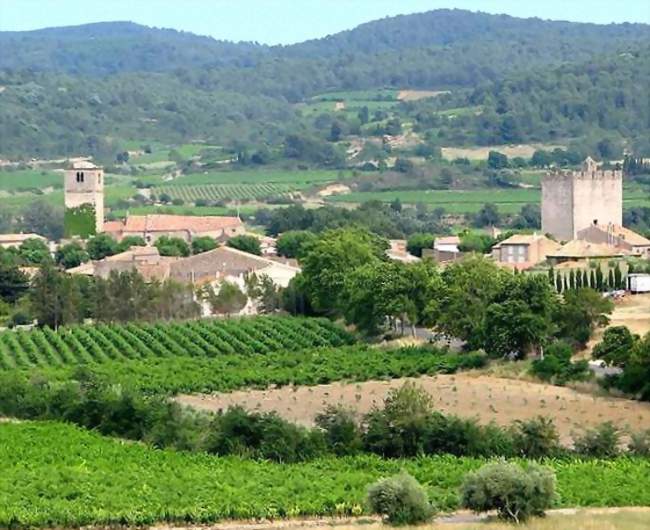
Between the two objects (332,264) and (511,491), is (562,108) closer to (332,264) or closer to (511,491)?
(332,264)

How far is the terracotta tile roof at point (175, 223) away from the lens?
95000mm

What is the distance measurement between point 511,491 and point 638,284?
30.6 metres

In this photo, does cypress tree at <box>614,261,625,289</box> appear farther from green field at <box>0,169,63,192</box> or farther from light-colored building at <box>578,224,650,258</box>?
green field at <box>0,169,63,192</box>

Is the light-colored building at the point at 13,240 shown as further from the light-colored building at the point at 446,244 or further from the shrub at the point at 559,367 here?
the shrub at the point at 559,367

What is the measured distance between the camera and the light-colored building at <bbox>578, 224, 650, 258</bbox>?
74.2 meters

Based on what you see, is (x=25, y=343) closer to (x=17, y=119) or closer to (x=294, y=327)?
(x=294, y=327)

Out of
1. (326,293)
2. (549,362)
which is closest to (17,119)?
(326,293)

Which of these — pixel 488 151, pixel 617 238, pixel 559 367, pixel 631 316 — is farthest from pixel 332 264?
pixel 488 151

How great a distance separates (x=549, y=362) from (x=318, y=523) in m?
18.0

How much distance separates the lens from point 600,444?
36312mm

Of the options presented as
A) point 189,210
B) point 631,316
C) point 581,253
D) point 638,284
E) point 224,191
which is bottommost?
point 189,210

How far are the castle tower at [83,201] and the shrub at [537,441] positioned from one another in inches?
2476

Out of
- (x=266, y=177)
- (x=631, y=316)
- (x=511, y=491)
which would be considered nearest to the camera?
(x=511, y=491)

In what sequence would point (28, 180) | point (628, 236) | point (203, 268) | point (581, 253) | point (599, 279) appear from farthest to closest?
point (28, 180)
point (628, 236)
point (203, 268)
point (581, 253)
point (599, 279)
